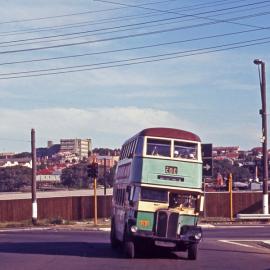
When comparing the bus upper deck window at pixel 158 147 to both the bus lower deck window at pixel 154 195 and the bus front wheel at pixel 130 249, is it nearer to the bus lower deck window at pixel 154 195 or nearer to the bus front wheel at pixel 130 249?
the bus lower deck window at pixel 154 195

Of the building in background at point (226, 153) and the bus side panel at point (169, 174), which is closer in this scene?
the bus side panel at point (169, 174)

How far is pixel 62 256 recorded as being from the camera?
24.0 meters

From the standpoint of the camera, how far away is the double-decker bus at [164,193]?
76.8 ft

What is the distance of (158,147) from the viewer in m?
24.5

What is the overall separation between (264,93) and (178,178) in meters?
27.5

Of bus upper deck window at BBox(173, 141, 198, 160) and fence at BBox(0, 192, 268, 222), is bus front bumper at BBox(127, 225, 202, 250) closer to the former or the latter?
bus upper deck window at BBox(173, 141, 198, 160)

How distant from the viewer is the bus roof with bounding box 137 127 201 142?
80.9 ft

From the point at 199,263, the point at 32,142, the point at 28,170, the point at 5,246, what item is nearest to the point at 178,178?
the point at 199,263

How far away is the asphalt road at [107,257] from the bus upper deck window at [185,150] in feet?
10.4

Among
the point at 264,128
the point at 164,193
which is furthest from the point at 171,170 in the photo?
the point at 264,128

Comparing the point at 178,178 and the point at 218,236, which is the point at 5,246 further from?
the point at 218,236

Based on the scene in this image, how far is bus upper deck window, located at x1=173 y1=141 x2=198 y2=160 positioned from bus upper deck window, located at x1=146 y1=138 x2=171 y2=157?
22 cm

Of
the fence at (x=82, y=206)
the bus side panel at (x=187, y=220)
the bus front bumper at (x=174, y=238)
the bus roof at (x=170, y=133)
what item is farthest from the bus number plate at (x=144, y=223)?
the fence at (x=82, y=206)

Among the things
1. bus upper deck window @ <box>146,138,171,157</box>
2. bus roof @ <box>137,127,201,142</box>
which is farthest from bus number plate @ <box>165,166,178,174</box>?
bus roof @ <box>137,127,201,142</box>
